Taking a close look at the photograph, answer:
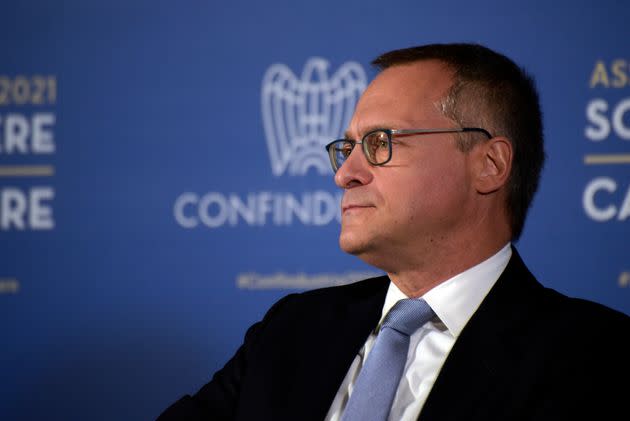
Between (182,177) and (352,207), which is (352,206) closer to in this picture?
(352,207)

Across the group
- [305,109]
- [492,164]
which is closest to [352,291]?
[492,164]

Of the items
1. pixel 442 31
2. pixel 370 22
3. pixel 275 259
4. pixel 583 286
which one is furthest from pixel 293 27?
pixel 583 286

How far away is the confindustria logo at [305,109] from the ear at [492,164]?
0.86m

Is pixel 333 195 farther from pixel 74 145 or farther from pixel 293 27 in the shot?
pixel 74 145

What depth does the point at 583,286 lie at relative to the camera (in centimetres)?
231

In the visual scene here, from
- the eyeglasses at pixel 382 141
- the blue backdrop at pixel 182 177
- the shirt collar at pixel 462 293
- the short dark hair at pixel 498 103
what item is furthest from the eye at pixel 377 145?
the blue backdrop at pixel 182 177

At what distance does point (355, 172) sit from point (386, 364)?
36cm

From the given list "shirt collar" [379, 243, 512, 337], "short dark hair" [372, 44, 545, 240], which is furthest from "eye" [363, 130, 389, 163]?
"shirt collar" [379, 243, 512, 337]

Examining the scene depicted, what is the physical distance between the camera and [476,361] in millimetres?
1329

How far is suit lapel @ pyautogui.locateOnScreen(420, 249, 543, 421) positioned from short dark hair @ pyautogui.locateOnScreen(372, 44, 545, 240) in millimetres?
248

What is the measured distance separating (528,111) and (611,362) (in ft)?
1.83

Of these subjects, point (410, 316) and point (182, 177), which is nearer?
point (410, 316)

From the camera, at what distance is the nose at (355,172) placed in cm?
150

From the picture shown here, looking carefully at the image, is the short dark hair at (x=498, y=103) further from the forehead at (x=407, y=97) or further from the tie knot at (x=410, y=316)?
the tie knot at (x=410, y=316)
